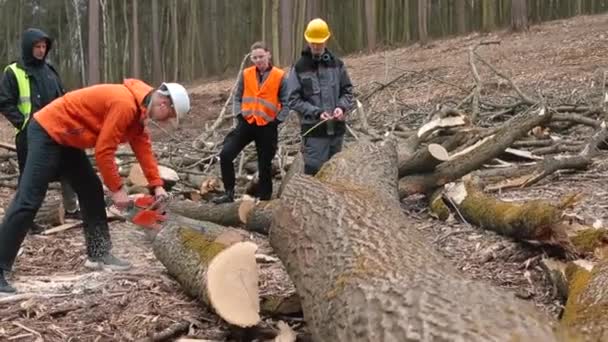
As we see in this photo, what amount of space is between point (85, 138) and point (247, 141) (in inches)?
97.6

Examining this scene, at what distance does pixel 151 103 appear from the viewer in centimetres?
466

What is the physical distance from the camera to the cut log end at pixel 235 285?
387 centimetres

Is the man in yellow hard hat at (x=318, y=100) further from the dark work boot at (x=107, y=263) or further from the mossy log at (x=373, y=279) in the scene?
the dark work boot at (x=107, y=263)

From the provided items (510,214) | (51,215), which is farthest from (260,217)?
(510,214)

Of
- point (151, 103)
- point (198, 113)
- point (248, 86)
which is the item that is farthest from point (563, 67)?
point (151, 103)

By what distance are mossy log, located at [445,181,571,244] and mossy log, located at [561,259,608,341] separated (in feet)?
1.76

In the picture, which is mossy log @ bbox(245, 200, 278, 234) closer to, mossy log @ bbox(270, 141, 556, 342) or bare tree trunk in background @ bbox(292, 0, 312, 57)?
mossy log @ bbox(270, 141, 556, 342)

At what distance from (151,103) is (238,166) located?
422cm

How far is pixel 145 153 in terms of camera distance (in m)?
5.16

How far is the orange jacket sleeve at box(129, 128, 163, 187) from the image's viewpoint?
507 cm

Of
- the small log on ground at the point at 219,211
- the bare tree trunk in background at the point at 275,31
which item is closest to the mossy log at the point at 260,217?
the small log on ground at the point at 219,211

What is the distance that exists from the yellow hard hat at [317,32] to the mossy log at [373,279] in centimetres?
178

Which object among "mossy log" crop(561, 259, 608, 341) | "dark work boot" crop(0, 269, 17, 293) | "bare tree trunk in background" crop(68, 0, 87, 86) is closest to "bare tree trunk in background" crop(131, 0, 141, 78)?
"bare tree trunk in background" crop(68, 0, 87, 86)

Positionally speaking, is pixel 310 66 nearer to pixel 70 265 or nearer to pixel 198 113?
pixel 70 265
